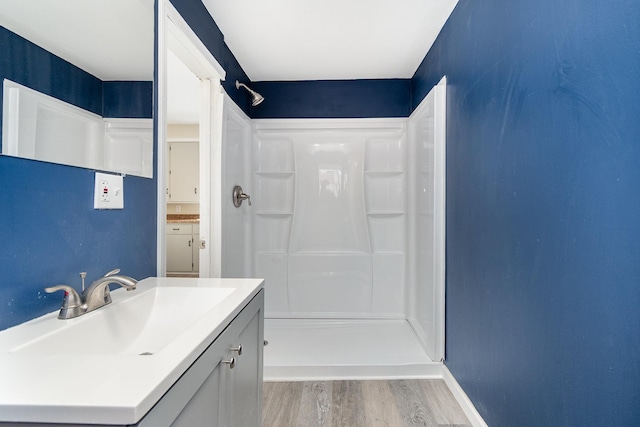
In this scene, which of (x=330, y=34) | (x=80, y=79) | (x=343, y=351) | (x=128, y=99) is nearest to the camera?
(x=80, y=79)

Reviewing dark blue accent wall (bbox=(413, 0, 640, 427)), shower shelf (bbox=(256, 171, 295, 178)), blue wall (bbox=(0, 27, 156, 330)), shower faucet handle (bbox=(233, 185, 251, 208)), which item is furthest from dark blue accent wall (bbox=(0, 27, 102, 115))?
shower shelf (bbox=(256, 171, 295, 178))

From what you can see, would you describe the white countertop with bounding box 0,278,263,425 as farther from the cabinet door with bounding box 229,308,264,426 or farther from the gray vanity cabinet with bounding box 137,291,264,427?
the cabinet door with bounding box 229,308,264,426

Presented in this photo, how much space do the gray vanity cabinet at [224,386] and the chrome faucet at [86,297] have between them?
0.36 m

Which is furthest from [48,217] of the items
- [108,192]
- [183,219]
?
[183,219]

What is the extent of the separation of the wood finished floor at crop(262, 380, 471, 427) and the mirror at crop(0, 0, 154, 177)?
1526 millimetres

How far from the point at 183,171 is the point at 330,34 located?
402 centimetres

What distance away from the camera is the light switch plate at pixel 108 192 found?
1.09 metres

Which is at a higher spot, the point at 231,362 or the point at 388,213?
the point at 388,213

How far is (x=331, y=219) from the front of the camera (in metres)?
3.31

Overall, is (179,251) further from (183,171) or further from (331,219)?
(331,219)

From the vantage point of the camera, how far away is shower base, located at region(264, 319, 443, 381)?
2.27 meters

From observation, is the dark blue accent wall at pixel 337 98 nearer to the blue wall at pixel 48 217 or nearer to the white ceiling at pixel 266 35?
the white ceiling at pixel 266 35

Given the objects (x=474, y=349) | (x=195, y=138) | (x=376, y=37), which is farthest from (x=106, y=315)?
(x=195, y=138)

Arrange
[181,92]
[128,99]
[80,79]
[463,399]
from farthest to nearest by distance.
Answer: [181,92] < [463,399] < [128,99] < [80,79]
